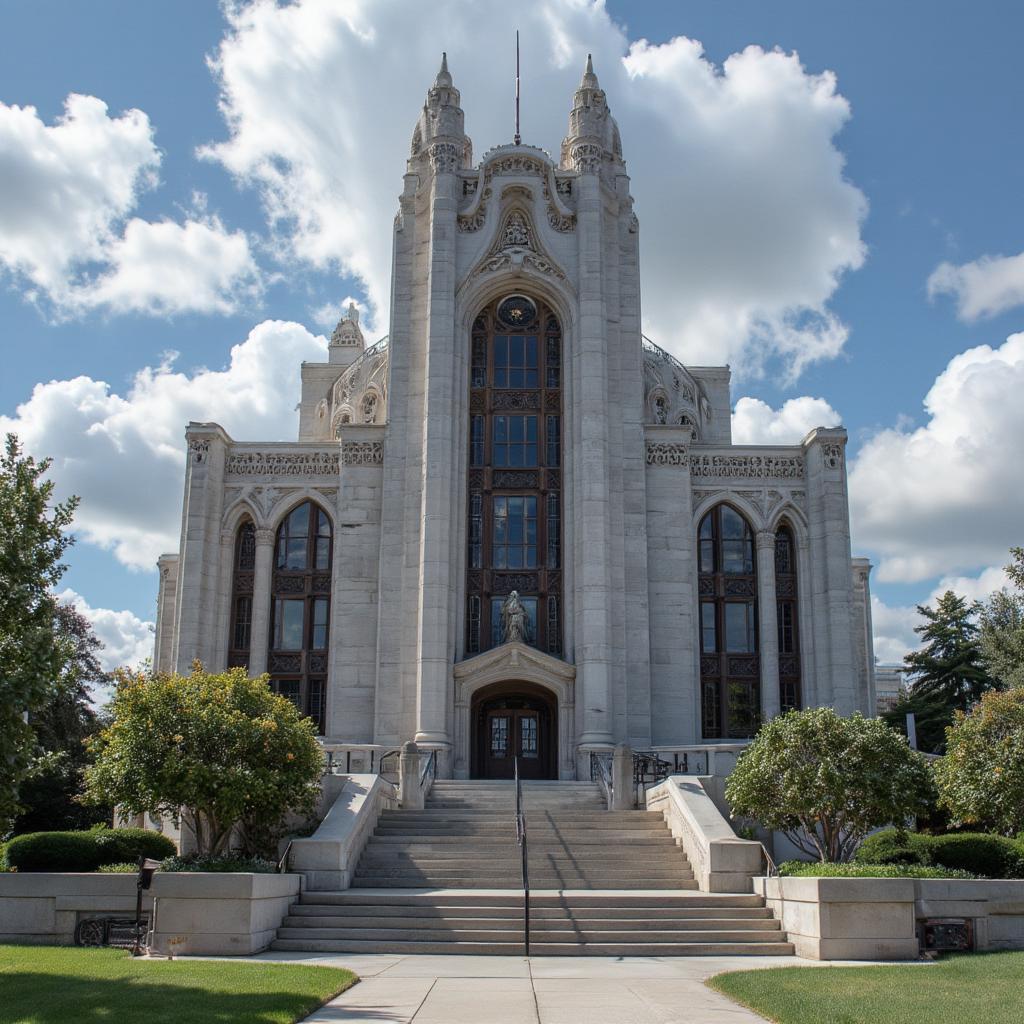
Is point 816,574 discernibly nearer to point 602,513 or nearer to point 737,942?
point 602,513

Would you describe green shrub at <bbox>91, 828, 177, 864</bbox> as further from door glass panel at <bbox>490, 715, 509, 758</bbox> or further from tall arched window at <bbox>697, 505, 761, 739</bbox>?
tall arched window at <bbox>697, 505, 761, 739</bbox>

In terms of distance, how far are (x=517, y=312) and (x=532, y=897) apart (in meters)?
25.3

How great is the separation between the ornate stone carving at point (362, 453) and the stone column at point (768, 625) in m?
13.4

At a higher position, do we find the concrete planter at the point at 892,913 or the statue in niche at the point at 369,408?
the statue in niche at the point at 369,408

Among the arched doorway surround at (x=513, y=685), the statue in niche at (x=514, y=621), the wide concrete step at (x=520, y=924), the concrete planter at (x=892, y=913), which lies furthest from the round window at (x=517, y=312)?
the concrete planter at (x=892, y=913)

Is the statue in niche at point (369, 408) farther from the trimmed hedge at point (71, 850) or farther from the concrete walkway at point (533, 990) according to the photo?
the concrete walkway at point (533, 990)

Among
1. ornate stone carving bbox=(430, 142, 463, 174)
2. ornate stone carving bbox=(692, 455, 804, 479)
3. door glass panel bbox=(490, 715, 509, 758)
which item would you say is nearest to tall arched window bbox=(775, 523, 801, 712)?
ornate stone carving bbox=(692, 455, 804, 479)

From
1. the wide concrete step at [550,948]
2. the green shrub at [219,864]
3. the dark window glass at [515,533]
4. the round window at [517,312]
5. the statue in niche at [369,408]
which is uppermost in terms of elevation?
the round window at [517,312]

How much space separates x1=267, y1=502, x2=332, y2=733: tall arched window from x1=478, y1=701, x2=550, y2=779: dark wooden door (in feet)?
18.5

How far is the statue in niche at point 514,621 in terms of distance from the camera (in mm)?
38281

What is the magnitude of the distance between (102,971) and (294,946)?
4.07 m

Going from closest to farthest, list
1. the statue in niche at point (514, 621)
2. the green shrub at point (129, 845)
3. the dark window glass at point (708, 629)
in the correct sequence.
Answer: the green shrub at point (129, 845), the statue in niche at point (514, 621), the dark window glass at point (708, 629)

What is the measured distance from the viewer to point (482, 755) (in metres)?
39.0

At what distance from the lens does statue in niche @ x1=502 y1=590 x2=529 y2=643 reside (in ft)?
126
